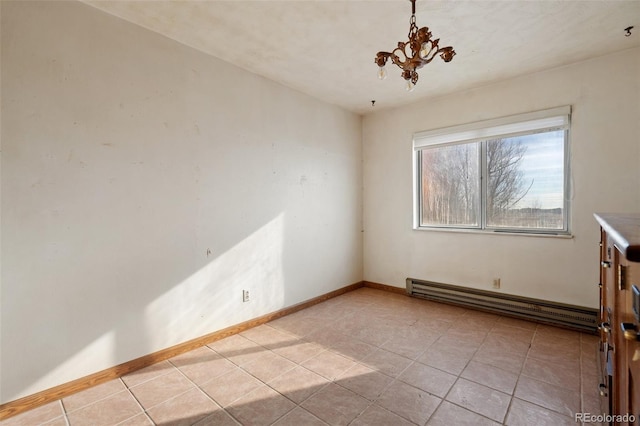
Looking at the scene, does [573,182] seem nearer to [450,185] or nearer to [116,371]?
[450,185]

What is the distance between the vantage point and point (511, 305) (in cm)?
318

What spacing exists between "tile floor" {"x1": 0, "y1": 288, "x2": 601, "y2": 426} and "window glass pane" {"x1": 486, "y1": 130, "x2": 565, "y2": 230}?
3.63ft

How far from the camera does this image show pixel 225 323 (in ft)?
9.18

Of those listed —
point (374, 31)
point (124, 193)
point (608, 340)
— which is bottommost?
point (608, 340)

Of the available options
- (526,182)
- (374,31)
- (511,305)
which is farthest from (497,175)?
(374,31)

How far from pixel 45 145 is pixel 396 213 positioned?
3.62 m

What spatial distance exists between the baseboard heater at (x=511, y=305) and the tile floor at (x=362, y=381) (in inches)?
4.3

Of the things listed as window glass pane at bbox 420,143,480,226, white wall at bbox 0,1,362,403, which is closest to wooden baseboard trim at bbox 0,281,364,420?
white wall at bbox 0,1,362,403

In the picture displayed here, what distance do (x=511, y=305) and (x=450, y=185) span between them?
1513 millimetres

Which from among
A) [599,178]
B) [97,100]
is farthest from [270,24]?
[599,178]

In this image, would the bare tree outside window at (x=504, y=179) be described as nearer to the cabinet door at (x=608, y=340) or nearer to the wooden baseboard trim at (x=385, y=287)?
the wooden baseboard trim at (x=385, y=287)

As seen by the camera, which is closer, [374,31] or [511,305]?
[374,31]

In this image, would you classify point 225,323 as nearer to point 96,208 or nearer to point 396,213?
point 96,208

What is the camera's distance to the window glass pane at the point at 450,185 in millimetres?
3557
